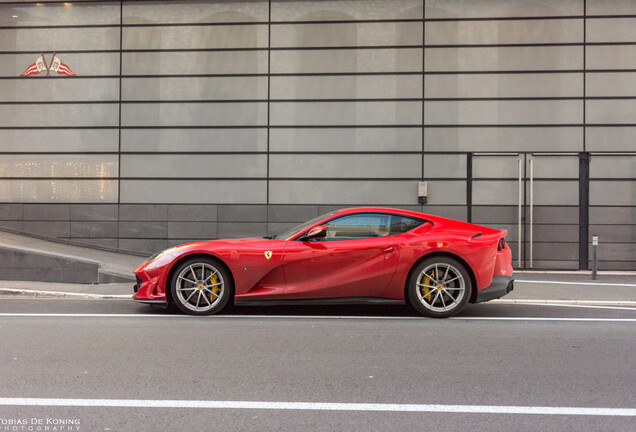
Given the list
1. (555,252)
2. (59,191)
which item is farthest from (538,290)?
(59,191)

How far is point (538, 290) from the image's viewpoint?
972 centimetres

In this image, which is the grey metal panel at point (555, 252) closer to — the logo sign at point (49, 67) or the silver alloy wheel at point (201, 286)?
Answer: the silver alloy wheel at point (201, 286)

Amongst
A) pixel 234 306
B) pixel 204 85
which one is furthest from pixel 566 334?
pixel 204 85

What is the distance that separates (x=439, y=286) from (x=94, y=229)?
981 cm

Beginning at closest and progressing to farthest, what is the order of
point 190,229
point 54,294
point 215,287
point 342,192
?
point 215,287 < point 54,294 < point 342,192 < point 190,229

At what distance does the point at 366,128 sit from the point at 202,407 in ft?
35.1

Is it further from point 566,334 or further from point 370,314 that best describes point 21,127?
point 566,334

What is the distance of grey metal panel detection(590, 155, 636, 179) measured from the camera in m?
13.3

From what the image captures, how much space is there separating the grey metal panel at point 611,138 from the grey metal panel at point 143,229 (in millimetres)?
10001

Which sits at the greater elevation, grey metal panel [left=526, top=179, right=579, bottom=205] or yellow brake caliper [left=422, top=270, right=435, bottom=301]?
grey metal panel [left=526, top=179, right=579, bottom=205]

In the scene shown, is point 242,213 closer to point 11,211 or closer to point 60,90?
point 60,90

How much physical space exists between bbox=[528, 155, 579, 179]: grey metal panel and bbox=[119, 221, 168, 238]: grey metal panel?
28.7ft

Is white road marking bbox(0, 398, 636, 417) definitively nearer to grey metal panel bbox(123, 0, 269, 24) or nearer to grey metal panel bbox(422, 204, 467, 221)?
grey metal panel bbox(422, 204, 467, 221)

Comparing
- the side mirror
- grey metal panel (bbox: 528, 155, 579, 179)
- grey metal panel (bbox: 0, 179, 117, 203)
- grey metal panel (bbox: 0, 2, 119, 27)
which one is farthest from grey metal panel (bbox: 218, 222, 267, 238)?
the side mirror
